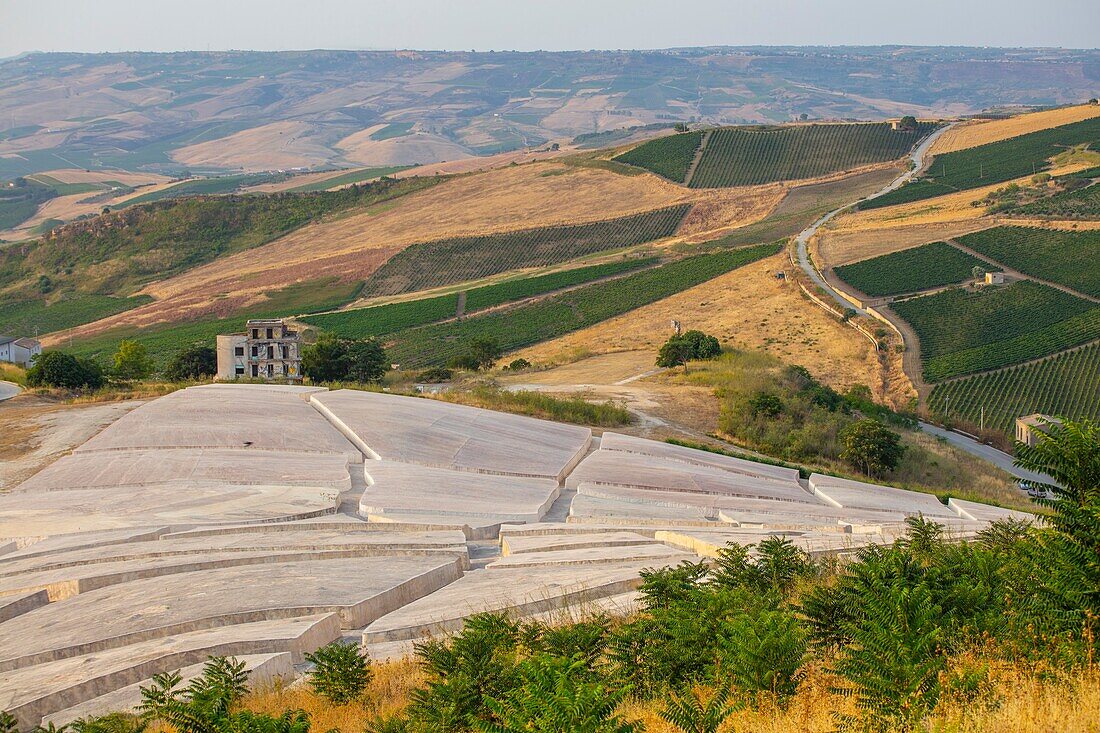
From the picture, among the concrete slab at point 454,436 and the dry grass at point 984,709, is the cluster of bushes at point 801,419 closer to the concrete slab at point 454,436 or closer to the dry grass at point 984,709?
the concrete slab at point 454,436

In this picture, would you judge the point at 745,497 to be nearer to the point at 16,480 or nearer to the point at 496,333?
the point at 16,480

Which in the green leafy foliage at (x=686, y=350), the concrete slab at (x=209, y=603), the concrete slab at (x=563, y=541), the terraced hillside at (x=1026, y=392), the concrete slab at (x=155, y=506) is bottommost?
the terraced hillside at (x=1026, y=392)

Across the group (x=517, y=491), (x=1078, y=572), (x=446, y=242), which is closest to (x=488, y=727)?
(x=1078, y=572)

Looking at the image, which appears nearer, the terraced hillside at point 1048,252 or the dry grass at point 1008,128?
the terraced hillside at point 1048,252

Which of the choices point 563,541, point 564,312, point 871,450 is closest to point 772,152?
point 564,312

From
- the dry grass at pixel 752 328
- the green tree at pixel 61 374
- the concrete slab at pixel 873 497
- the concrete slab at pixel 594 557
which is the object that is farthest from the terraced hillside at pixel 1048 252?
the concrete slab at pixel 594 557

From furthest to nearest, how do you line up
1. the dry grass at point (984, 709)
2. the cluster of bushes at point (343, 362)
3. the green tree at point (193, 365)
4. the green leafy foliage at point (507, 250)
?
the green leafy foliage at point (507, 250)
the green tree at point (193, 365)
the cluster of bushes at point (343, 362)
the dry grass at point (984, 709)
